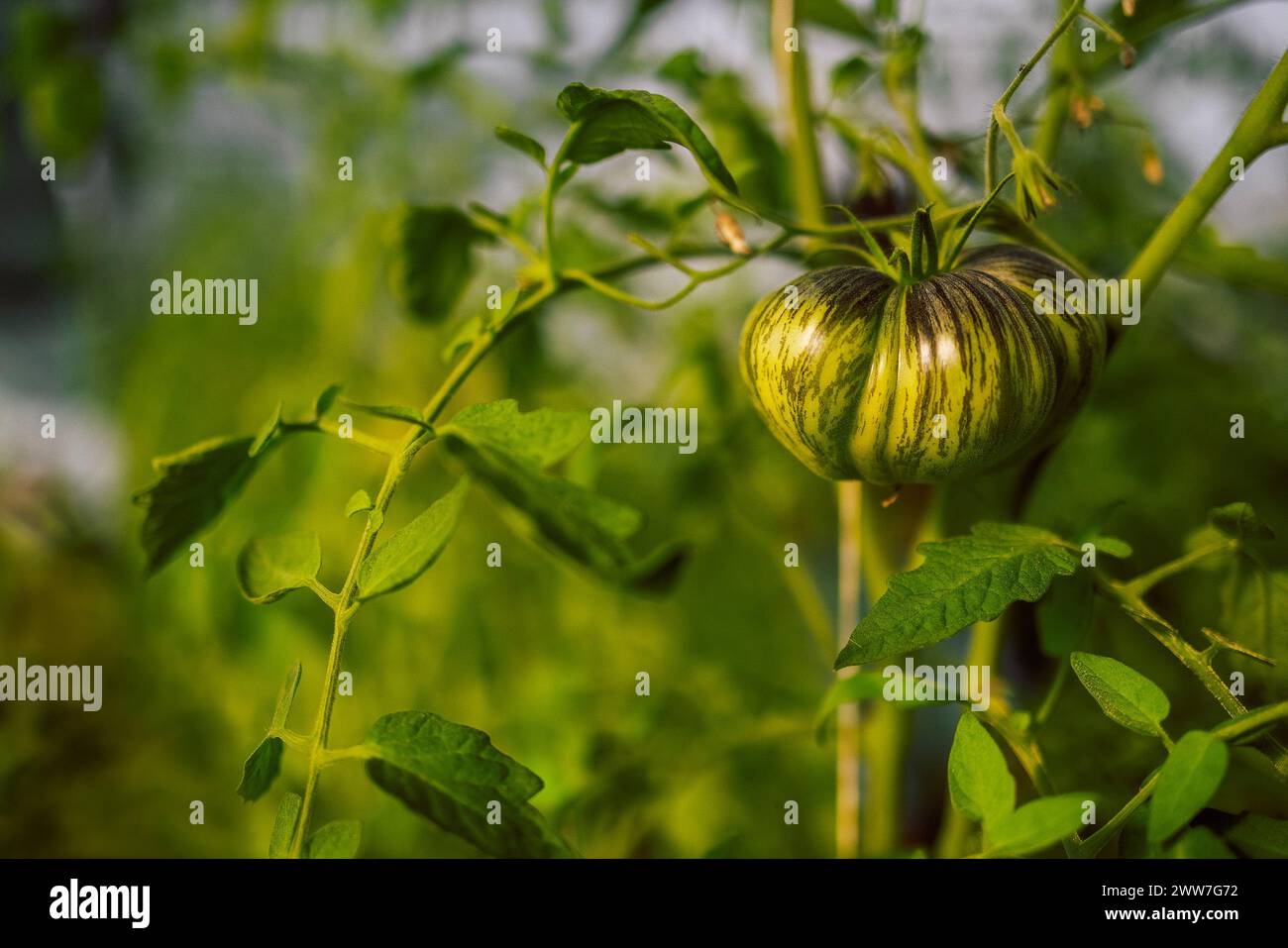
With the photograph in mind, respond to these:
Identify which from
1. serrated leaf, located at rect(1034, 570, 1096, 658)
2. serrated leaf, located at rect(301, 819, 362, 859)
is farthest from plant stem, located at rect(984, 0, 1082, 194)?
serrated leaf, located at rect(301, 819, 362, 859)

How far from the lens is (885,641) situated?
190 millimetres

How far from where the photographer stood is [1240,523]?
9.4 inches

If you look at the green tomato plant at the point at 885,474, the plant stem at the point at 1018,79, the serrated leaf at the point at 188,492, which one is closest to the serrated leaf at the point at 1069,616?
the green tomato plant at the point at 885,474

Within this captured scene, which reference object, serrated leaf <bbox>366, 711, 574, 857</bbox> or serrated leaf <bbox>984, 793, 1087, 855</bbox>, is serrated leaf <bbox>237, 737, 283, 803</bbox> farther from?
serrated leaf <bbox>984, 793, 1087, 855</bbox>

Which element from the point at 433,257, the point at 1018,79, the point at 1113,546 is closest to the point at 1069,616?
the point at 1113,546

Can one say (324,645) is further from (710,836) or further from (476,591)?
(710,836)

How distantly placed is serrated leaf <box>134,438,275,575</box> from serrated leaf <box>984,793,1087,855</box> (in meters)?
0.18

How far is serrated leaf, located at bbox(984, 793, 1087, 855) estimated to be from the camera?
179 mm

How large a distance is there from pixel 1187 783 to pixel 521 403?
1.18ft

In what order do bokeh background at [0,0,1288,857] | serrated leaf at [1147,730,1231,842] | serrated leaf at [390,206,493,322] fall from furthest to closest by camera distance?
1. bokeh background at [0,0,1288,857]
2. serrated leaf at [390,206,493,322]
3. serrated leaf at [1147,730,1231,842]

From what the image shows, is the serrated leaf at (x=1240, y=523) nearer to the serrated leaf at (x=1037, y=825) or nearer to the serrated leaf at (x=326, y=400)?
the serrated leaf at (x=1037, y=825)

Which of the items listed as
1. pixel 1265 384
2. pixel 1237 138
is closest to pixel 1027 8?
pixel 1265 384

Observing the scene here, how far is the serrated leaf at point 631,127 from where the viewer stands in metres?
0.21
